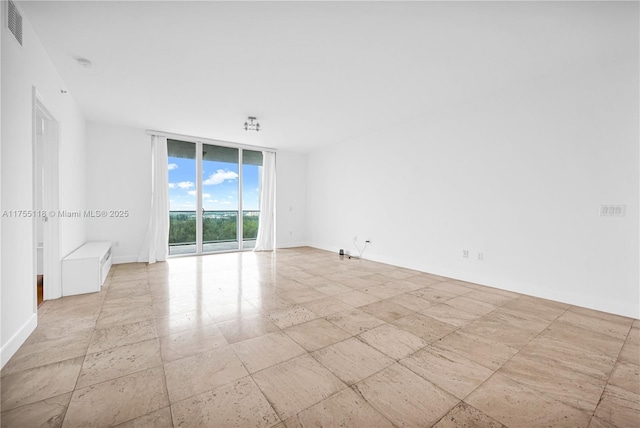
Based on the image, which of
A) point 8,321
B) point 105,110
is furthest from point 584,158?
point 105,110

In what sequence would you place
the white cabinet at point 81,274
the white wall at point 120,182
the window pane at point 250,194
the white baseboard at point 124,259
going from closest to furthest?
the white cabinet at point 81,274
the white wall at point 120,182
the white baseboard at point 124,259
the window pane at point 250,194

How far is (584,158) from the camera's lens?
3.07 metres

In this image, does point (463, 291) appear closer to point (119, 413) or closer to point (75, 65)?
point (119, 413)

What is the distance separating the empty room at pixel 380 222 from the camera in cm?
169

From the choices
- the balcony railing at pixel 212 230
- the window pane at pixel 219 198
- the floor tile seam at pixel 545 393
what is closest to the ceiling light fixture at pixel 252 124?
the window pane at pixel 219 198

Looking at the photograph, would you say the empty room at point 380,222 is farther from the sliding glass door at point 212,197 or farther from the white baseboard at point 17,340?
the sliding glass door at point 212,197

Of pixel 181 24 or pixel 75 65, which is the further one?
pixel 75 65

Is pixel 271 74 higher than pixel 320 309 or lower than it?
higher

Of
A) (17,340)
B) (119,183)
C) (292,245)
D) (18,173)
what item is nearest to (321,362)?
(17,340)

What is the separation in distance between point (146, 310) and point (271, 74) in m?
3.12

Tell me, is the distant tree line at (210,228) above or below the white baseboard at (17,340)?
above

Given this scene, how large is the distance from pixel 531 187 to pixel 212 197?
238 inches

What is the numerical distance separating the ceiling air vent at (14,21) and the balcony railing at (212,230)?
4.07 metres

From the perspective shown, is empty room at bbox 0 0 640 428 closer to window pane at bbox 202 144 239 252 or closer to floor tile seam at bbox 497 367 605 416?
floor tile seam at bbox 497 367 605 416
